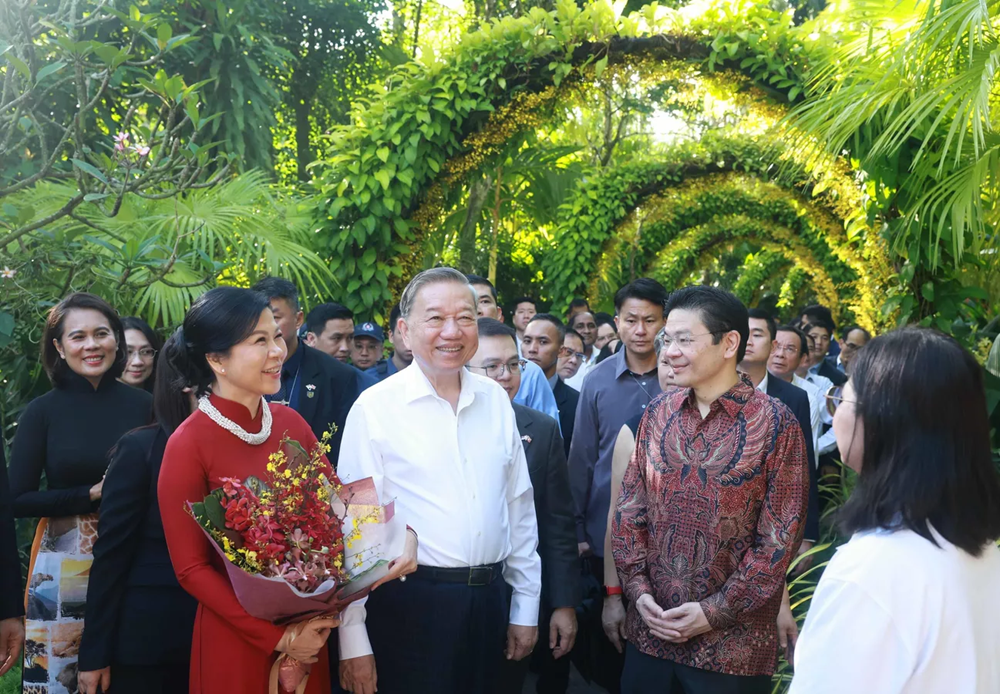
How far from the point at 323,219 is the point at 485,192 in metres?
6.08

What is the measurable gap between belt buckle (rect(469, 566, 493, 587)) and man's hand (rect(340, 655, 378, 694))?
0.41 meters

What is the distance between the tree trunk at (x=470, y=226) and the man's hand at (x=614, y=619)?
1000 centimetres

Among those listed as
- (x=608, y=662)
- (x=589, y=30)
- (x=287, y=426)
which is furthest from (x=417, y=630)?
(x=589, y=30)

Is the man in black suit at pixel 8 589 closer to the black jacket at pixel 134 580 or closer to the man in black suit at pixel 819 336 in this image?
the black jacket at pixel 134 580

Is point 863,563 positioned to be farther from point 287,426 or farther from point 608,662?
point 608,662

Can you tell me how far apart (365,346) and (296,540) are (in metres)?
4.31

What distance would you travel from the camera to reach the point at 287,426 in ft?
9.71

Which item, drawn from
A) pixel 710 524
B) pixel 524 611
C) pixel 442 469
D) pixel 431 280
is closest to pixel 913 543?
pixel 710 524

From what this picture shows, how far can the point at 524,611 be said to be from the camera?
3234 mm

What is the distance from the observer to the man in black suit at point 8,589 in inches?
113

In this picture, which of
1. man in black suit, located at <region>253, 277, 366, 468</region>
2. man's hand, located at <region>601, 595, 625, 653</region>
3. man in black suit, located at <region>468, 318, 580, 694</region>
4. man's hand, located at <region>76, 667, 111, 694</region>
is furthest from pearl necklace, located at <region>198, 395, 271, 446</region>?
man in black suit, located at <region>253, 277, 366, 468</region>

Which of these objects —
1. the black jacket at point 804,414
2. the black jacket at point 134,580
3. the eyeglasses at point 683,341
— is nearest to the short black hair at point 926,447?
the eyeglasses at point 683,341

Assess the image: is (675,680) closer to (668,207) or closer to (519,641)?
(519,641)

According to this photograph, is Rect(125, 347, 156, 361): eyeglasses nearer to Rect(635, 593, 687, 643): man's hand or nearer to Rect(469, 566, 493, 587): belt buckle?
Rect(469, 566, 493, 587): belt buckle
